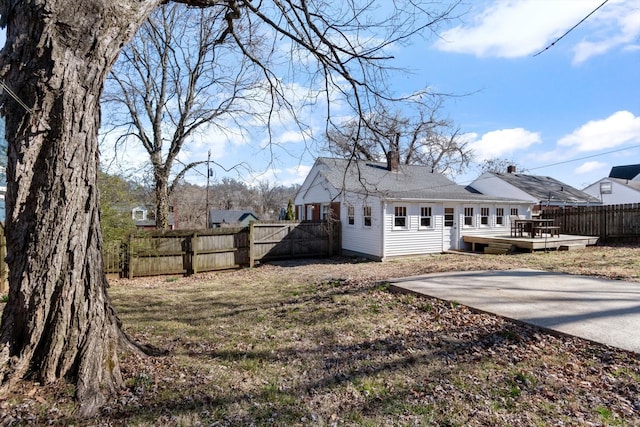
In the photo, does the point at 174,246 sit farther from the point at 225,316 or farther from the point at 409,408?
the point at 409,408

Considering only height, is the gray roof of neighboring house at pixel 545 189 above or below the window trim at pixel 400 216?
above

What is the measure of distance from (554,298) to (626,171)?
156 feet

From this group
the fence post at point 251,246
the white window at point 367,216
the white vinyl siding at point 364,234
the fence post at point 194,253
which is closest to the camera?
the fence post at point 194,253

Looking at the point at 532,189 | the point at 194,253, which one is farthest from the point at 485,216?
the point at 194,253

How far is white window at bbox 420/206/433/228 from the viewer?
15523mm

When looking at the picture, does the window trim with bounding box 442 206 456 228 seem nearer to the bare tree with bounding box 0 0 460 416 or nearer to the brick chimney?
the brick chimney

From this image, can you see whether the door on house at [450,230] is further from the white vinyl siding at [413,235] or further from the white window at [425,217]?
the white window at [425,217]

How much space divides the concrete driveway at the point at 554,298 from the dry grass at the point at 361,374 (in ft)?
1.06

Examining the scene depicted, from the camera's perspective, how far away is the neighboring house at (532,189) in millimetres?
22891

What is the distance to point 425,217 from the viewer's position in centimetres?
1566

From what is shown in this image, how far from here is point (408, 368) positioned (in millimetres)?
3535

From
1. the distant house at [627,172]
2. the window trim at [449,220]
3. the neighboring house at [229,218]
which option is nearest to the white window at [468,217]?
the window trim at [449,220]

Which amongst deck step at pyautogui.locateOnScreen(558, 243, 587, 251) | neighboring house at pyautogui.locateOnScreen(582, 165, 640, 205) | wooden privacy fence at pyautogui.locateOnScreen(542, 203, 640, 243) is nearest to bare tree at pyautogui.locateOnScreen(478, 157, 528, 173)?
neighboring house at pyautogui.locateOnScreen(582, 165, 640, 205)

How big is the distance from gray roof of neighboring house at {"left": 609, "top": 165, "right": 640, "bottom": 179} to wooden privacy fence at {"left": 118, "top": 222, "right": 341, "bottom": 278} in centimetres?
4139
